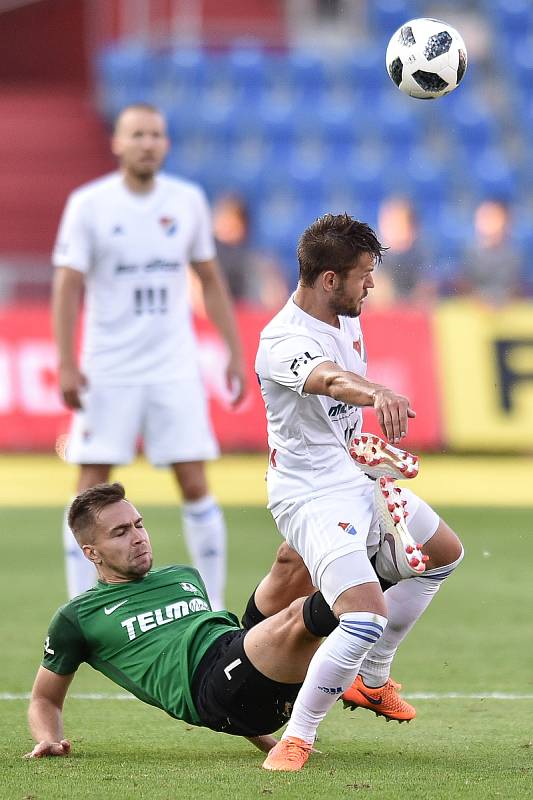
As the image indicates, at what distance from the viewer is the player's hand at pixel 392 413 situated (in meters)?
4.13

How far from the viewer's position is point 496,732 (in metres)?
5.04

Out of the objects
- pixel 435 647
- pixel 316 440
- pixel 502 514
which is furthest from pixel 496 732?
pixel 502 514

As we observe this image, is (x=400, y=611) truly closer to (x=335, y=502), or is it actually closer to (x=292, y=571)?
(x=292, y=571)

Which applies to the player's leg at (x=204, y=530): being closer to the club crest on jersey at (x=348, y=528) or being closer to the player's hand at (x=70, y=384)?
the player's hand at (x=70, y=384)

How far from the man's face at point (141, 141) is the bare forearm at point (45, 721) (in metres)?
3.15

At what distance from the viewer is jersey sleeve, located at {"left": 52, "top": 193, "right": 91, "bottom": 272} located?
695 centimetres

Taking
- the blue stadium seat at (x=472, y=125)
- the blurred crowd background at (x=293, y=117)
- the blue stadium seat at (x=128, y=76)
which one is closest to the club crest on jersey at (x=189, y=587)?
the blurred crowd background at (x=293, y=117)

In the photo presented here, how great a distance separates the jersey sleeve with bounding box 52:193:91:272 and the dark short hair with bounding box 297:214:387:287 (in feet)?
7.87

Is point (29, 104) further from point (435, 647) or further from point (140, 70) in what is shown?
point (435, 647)

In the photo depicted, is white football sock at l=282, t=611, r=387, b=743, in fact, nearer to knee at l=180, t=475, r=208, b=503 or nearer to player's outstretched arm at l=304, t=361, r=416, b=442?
player's outstretched arm at l=304, t=361, r=416, b=442

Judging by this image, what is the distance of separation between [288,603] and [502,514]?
18.5 ft

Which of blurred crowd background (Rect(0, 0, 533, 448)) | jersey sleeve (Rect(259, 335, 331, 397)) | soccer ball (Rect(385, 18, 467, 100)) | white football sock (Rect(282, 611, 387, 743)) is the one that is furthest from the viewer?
blurred crowd background (Rect(0, 0, 533, 448))

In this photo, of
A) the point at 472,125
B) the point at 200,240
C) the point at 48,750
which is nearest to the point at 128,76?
the point at 472,125

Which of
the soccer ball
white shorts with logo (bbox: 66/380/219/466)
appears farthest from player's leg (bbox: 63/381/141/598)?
the soccer ball
